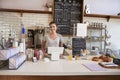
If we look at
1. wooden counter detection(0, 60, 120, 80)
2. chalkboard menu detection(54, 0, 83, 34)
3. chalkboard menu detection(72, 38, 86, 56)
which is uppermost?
chalkboard menu detection(54, 0, 83, 34)

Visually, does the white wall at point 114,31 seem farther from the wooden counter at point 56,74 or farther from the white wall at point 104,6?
the wooden counter at point 56,74

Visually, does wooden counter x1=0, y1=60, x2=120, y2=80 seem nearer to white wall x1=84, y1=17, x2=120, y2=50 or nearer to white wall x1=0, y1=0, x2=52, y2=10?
white wall x1=0, y1=0, x2=52, y2=10

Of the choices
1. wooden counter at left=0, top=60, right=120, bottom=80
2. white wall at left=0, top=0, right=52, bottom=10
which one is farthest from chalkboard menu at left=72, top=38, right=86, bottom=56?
white wall at left=0, top=0, right=52, bottom=10

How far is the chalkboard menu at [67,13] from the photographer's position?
422cm

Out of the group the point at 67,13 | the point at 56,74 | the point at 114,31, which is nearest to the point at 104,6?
the point at 114,31

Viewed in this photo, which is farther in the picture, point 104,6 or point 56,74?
point 104,6

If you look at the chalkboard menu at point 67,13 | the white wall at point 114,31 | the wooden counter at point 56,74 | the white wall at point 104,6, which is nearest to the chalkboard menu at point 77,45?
the wooden counter at point 56,74

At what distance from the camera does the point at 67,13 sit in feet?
14.0

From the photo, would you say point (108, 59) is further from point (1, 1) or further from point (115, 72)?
point (1, 1)

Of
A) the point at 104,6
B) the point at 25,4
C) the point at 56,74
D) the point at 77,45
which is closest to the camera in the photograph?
the point at 56,74

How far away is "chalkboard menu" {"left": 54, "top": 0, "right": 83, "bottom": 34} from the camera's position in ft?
13.9

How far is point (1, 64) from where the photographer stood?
→ 1621 millimetres

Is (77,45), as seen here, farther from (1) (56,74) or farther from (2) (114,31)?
(2) (114,31)

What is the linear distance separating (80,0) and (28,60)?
276cm
